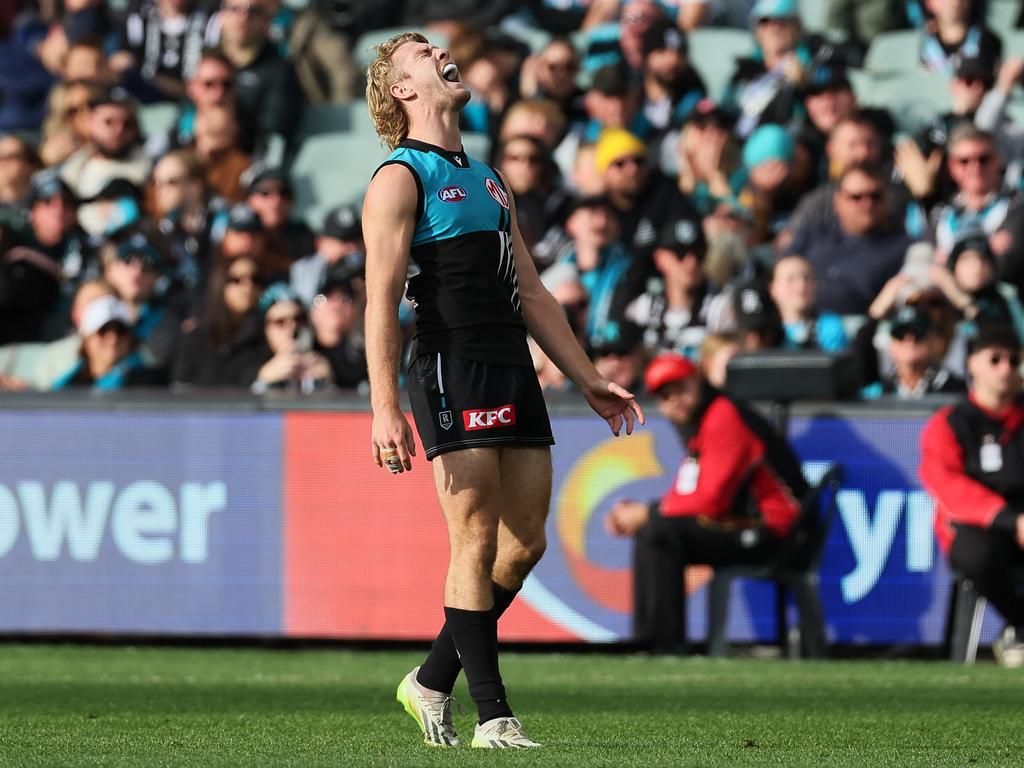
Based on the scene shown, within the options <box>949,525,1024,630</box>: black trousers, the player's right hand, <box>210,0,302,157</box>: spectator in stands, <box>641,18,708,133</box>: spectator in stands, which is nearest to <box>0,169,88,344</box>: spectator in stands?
<box>210,0,302,157</box>: spectator in stands

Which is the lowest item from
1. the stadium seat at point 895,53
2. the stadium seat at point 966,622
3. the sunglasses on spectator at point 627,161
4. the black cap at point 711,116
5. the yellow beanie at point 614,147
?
the stadium seat at point 966,622

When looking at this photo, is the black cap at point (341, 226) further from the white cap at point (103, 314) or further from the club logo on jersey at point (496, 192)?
the club logo on jersey at point (496, 192)

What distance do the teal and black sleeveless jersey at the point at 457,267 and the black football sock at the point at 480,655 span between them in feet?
2.44

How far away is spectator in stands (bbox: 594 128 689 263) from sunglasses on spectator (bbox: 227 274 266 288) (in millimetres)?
2349

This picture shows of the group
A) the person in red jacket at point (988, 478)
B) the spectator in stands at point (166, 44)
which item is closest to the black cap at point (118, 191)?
the spectator in stands at point (166, 44)

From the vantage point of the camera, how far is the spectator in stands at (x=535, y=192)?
534 inches

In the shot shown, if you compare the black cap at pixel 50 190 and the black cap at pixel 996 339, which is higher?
the black cap at pixel 50 190

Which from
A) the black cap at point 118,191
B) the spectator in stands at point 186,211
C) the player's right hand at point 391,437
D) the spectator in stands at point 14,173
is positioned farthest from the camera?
the spectator in stands at point 14,173

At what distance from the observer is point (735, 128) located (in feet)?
46.5

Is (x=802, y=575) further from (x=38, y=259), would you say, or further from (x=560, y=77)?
(x=38, y=259)

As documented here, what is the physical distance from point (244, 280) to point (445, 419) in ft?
24.2

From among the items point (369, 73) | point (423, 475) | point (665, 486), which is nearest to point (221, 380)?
point (423, 475)

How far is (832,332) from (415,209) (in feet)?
22.1

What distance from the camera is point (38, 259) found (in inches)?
558
